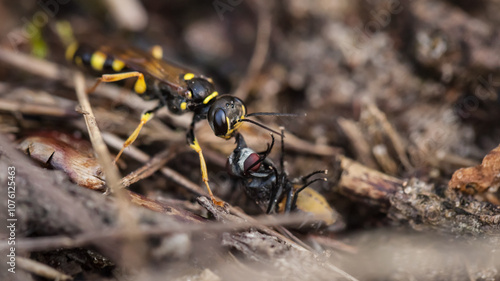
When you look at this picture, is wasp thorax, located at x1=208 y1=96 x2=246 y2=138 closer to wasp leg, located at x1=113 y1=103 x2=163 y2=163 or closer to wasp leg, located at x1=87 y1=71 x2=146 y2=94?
wasp leg, located at x1=113 y1=103 x2=163 y2=163

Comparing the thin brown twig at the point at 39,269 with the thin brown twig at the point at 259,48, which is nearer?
the thin brown twig at the point at 39,269

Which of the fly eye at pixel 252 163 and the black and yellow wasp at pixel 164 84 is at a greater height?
the black and yellow wasp at pixel 164 84

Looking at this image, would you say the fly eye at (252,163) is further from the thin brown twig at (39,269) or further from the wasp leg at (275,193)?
the thin brown twig at (39,269)

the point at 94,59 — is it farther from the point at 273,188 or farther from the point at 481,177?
the point at 481,177

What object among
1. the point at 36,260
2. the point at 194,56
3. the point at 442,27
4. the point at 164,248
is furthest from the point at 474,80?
the point at 36,260

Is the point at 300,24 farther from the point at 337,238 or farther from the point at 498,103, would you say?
the point at 337,238

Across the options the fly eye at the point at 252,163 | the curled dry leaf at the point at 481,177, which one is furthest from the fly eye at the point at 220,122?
the curled dry leaf at the point at 481,177

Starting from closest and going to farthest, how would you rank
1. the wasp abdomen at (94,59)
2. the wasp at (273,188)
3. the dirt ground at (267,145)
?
the dirt ground at (267,145)
the wasp at (273,188)
the wasp abdomen at (94,59)
